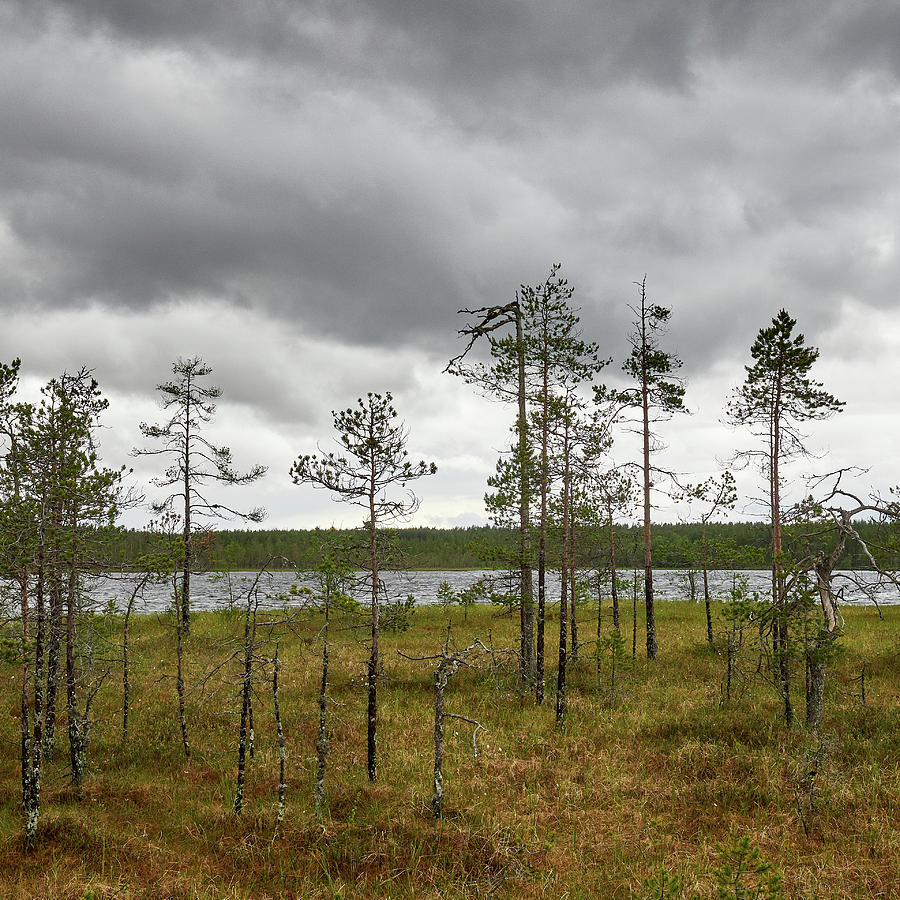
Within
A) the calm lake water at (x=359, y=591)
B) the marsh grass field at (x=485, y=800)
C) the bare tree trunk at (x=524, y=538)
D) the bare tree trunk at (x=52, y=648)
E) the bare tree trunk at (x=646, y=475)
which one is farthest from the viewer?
the bare tree trunk at (x=646, y=475)

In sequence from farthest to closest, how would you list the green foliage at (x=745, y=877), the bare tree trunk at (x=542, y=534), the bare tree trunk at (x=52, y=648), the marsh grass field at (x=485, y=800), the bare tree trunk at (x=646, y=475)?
1. the bare tree trunk at (x=646, y=475)
2. the bare tree trunk at (x=542, y=534)
3. the bare tree trunk at (x=52, y=648)
4. the marsh grass field at (x=485, y=800)
5. the green foliage at (x=745, y=877)

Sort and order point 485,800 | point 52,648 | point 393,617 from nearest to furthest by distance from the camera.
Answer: point 52,648
point 485,800
point 393,617

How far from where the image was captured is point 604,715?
54.1ft

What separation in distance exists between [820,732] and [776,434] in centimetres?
930

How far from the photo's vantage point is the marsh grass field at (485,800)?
30.6ft

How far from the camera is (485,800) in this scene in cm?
1186

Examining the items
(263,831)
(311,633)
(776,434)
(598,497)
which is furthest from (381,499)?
(311,633)

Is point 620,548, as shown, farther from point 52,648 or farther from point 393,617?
point 52,648

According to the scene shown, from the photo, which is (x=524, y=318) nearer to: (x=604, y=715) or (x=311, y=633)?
(x=604, y=715)

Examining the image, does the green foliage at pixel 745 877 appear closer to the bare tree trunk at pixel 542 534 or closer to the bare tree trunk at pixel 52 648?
the bare tree trunk at pixel 542 534

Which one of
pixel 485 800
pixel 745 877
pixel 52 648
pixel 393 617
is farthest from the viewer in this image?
pixel 393 617

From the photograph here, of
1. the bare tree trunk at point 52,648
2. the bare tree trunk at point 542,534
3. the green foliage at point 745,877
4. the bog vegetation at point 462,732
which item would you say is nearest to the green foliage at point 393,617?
the bog vegetation at point 462,732

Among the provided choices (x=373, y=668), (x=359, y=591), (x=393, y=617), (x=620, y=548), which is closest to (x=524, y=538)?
(x=393, y=617)

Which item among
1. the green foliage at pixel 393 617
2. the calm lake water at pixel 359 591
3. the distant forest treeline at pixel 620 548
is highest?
the distant forest treeline at pixel 620 548
